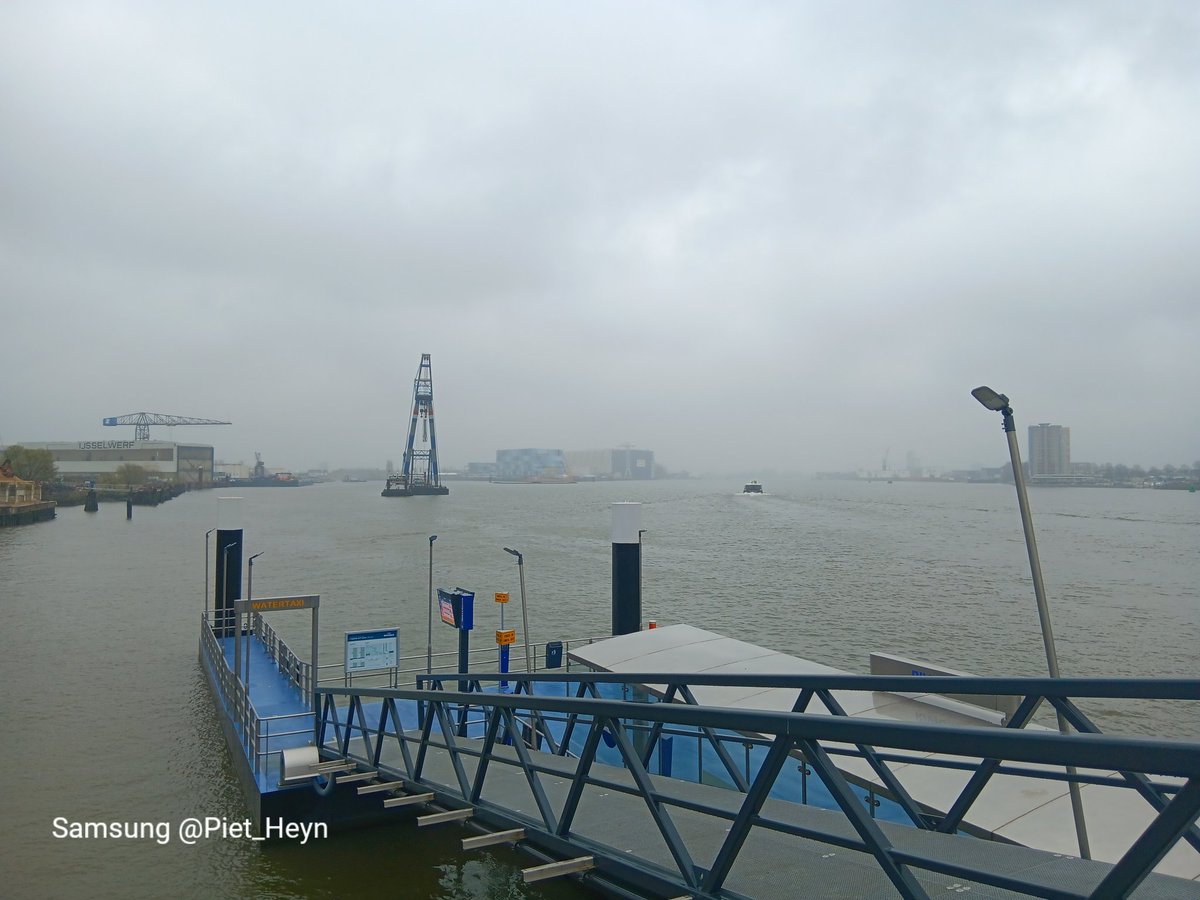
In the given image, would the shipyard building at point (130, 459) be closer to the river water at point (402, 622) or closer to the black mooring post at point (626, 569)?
the river water at point (402, 622)

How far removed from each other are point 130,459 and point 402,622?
508 ft

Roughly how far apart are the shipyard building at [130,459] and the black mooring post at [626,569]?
504ft

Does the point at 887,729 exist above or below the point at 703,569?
above

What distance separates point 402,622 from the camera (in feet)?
86.9

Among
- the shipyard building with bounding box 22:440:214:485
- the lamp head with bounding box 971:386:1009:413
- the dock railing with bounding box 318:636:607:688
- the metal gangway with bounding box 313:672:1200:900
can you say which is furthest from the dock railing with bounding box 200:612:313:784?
the shipyard building with bounding box 22:440:214:485

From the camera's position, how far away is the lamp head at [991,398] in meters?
6.97

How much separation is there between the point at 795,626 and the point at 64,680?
21.0 m

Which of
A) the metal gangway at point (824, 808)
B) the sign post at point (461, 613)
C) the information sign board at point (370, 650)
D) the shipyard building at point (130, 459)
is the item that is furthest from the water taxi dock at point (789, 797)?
the shipyard building at point (130, 459)

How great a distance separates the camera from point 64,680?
1906 centimetres

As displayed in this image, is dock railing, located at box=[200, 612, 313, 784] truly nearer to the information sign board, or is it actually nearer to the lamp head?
the information sign board

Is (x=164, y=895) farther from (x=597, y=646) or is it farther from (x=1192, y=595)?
(x=1192, y=595)

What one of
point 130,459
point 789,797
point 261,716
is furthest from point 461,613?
point 130,459

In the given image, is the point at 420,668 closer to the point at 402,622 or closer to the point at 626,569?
the point at 402,622

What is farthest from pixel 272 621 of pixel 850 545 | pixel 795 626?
pixel 850 545
